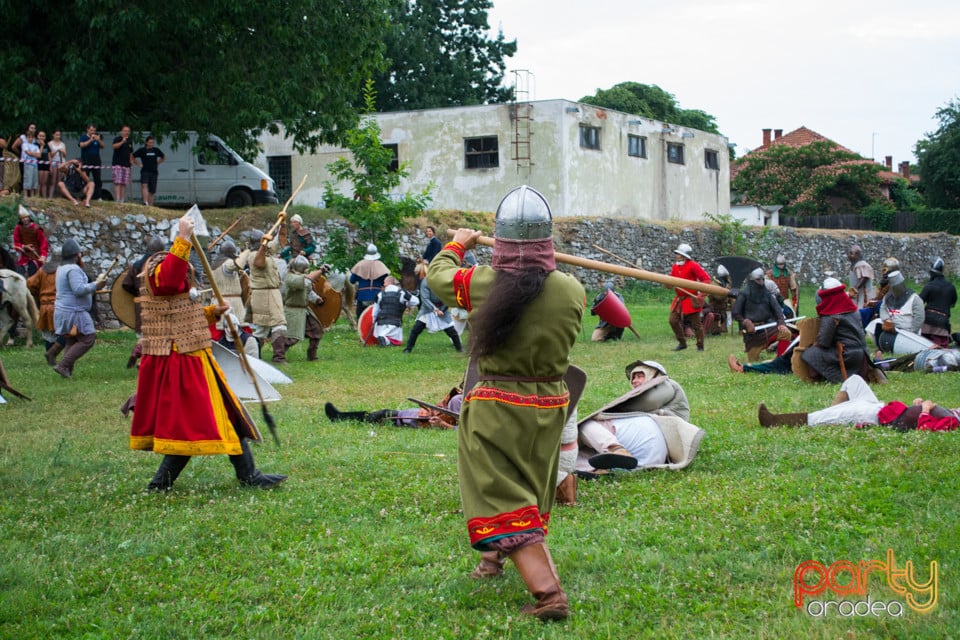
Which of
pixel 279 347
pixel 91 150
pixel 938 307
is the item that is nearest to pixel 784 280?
pixel 938 307

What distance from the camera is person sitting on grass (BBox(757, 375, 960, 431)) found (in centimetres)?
750

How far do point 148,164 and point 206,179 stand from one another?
112 inches

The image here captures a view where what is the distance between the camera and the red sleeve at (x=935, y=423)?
7406 millimetres

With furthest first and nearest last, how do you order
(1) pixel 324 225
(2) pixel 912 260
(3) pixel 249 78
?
1. (2) pixel 912 260
2. (1) pixel 324 225
3. (3) pixel 249 78

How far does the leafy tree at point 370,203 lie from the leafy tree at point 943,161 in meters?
37.1

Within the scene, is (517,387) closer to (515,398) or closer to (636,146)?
(515,398)

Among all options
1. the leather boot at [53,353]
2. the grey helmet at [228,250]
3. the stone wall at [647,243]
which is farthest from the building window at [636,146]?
the leather boot at [53,353]

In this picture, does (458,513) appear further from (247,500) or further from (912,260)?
(912,260)

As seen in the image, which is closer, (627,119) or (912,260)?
(627,119)

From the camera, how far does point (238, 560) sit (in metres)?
4.84

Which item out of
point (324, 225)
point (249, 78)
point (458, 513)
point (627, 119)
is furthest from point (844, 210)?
point (458, 513)

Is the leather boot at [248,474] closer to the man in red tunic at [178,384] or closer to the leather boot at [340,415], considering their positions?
the man in red tunic at [178,384]

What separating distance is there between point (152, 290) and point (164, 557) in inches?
77.0

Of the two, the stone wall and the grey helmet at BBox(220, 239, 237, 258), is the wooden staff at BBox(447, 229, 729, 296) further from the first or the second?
the stone wall
